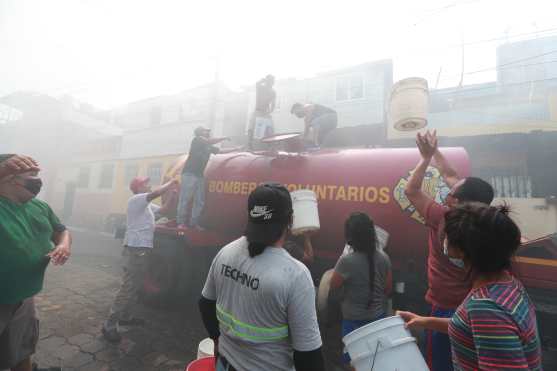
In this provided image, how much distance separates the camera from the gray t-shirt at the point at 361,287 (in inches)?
108

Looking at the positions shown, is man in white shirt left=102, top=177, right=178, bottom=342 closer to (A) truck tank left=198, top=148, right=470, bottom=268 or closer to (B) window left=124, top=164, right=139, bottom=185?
(A) truck tank left=198, top=148, right=470, bottom=268

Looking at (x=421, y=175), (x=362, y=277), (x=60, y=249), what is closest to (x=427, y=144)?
(x=421, y=175)

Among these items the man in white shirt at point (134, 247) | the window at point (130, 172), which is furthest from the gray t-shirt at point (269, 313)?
the window at point (130, 172)

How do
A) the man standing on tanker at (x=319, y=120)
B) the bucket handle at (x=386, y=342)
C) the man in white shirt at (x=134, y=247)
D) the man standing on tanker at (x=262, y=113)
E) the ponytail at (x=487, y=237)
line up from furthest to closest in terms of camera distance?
the man standing on tanker at (x=262, y=113) < the man standing on tanker at (x=319, y=120) < the man in white shirt at (x=134, y=247) < the bucket handle at (x=386, y=342) < the ponytail at (x=487, y=237)

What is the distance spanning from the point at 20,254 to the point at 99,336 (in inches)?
83.3

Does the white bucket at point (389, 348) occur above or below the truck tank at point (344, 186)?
below

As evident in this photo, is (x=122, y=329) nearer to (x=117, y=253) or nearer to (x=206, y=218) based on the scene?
(x=206, y=218)

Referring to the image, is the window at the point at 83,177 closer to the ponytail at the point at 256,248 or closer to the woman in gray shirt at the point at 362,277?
the woman in gray shirt at the point at 362,277

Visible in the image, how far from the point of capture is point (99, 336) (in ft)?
13.0

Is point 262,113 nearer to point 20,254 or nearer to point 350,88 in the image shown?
point 20,254

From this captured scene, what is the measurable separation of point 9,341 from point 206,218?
2932 mm

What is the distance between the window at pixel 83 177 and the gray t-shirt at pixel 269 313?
2503 centimetres

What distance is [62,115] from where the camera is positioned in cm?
2492

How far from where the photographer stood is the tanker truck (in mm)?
3459
